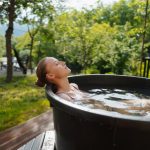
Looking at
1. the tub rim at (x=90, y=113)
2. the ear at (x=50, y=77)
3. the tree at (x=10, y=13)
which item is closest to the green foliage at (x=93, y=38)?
the tree at (x=10, y=13)

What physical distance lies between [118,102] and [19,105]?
283 centimetres

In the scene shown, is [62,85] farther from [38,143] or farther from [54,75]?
[38,143]

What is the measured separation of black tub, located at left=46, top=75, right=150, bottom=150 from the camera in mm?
1493

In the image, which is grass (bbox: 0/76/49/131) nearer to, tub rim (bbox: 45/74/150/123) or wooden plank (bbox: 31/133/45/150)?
wooden plank (bbox: 31/133/45/150)

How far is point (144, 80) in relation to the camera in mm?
2955

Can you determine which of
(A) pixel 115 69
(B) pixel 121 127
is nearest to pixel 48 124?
(B) pixel 121 127

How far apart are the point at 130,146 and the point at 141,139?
0.26ft

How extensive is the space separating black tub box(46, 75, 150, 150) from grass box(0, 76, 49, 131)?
79.5 inches

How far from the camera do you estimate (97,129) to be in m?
1.66

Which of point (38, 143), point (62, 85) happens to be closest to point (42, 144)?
point (38, 143)

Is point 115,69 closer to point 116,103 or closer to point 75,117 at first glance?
point 116,103

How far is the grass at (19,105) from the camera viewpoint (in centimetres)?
414

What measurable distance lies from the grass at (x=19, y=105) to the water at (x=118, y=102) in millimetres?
1488

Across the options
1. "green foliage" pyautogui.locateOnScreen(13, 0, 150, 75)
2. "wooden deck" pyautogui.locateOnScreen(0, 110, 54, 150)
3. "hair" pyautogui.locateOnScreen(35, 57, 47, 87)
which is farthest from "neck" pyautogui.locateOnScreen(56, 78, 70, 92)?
"green foliage" pyautogui.locateOnScreen(13, 0, 150, 75)
